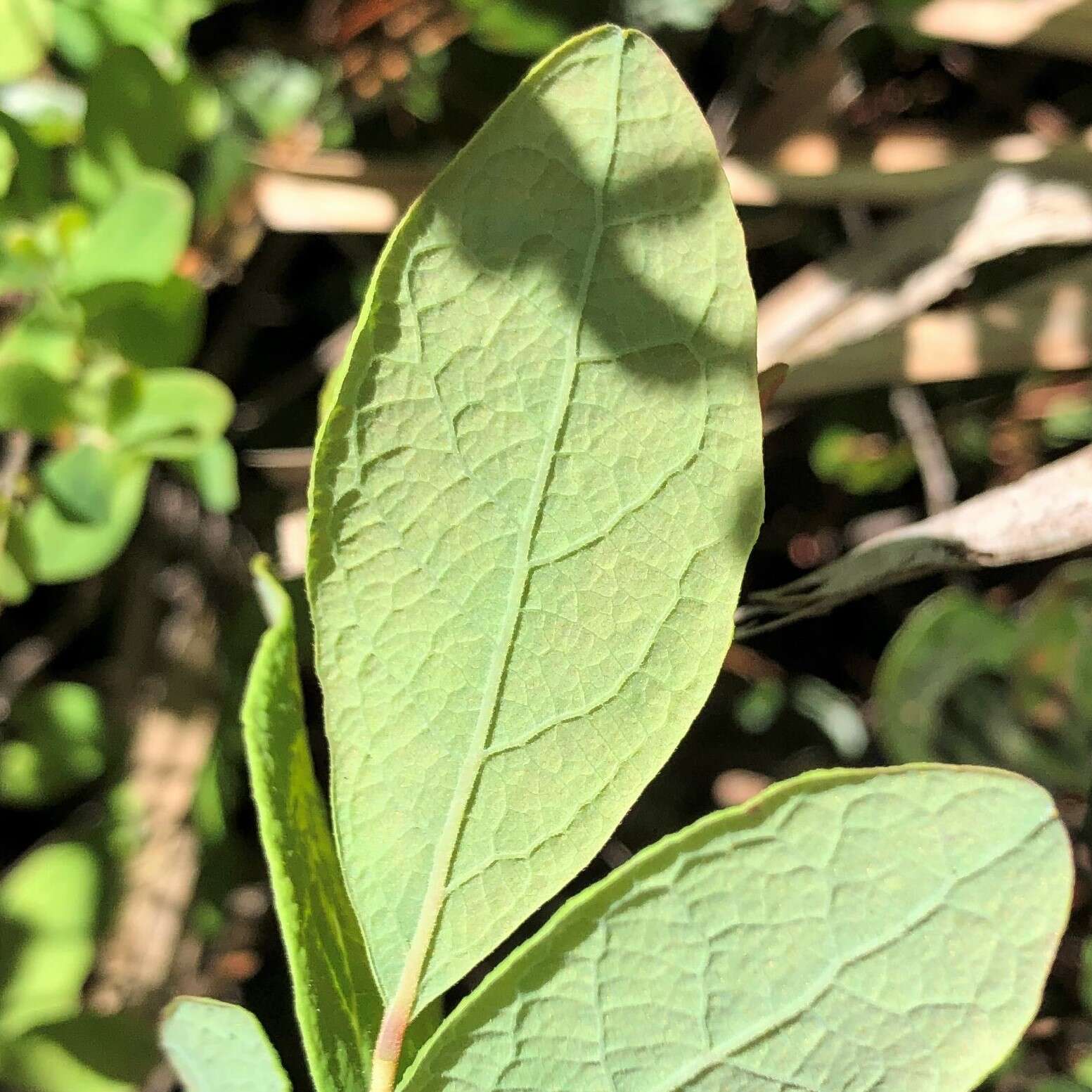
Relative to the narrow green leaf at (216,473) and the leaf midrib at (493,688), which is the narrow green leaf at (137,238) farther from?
the leaf midrib at (493,688)

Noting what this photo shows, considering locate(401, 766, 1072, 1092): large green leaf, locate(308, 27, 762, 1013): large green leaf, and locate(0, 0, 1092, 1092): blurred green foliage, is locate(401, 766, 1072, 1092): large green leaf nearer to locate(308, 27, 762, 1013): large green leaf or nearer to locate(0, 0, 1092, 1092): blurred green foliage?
locate(308, 27, 762, 1013): large green leaf

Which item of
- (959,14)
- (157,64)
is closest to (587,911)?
(157,64)

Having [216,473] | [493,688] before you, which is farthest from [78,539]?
[493,688]

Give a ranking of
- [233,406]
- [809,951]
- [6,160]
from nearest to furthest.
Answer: [809,951] < [6,160] < [233,406]

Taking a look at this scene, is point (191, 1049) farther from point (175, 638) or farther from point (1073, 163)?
point (1073, 163)

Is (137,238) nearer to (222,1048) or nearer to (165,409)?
(165,409)

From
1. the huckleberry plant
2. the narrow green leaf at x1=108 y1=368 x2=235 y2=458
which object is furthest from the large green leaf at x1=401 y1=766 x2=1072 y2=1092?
the narrow green leaf at x1=108 y1=368 x2=235 y2=458
